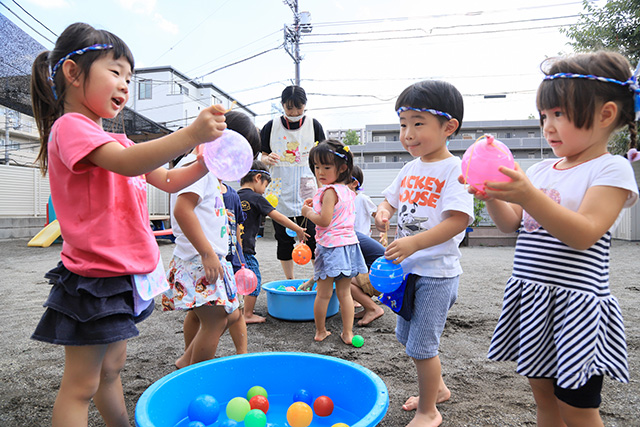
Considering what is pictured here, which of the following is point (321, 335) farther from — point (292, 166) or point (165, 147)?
point (165, 147)

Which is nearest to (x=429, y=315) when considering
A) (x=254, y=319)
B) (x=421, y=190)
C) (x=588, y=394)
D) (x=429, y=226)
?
(x=429, y=226)

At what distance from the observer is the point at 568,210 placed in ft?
3.52

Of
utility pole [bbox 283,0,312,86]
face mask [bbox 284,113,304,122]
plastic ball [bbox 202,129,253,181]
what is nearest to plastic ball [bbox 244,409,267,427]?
plastic ball [bbox 202,129,253,181]

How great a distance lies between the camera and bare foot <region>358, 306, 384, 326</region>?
333cm

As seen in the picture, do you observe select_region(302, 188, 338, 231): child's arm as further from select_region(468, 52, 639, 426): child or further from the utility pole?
the utility pole

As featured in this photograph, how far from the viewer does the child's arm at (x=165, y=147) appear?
3.60ft

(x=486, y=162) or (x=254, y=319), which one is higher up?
(x=486, y=162)

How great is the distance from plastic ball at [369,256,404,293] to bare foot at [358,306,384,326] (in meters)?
1.68

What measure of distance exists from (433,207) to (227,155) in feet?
3.07

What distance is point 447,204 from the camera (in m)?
1.70

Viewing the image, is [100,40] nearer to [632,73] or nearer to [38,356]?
[632,73]

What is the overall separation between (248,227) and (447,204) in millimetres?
2018

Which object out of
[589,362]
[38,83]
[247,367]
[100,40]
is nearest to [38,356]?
[247,367]

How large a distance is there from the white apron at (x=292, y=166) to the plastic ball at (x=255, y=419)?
245cm
